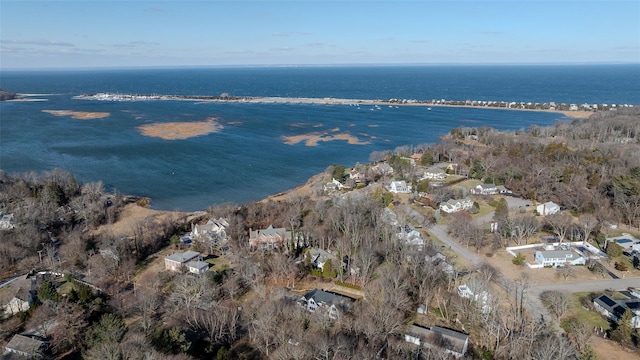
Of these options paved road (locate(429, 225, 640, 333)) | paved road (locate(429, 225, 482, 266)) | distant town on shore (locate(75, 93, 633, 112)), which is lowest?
paved road (locate(429, 225, 640, 333))

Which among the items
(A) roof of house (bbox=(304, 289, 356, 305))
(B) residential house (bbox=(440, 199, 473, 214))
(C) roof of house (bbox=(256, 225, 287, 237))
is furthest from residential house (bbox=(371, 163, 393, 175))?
(A) roof of house (bbox=(304, 289, 356, 305))

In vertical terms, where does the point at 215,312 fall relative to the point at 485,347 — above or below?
above

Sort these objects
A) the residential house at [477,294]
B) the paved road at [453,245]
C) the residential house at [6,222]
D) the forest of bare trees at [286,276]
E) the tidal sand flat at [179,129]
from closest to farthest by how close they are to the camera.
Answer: the forest of bare trees at [286,276]
the residential house at [477,294]
the paved road at [453,245]
the residential house at [6,222]
the tidal sand flat at [179,129]

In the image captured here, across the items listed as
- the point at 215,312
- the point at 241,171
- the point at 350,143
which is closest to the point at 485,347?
the point at 215,312

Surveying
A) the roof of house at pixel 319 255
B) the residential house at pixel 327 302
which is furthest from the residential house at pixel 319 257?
the residential house at pixel 327 302

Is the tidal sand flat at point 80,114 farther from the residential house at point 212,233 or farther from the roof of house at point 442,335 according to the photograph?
the roof of house at point 442,335

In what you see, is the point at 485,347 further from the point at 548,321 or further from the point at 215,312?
the point at 215,312

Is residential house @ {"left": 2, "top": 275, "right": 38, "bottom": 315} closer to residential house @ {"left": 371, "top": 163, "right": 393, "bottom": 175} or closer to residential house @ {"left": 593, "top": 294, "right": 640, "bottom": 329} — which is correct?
residential house @ {"left": 593, "top": 294, "right": 640, "bottom": 329}
